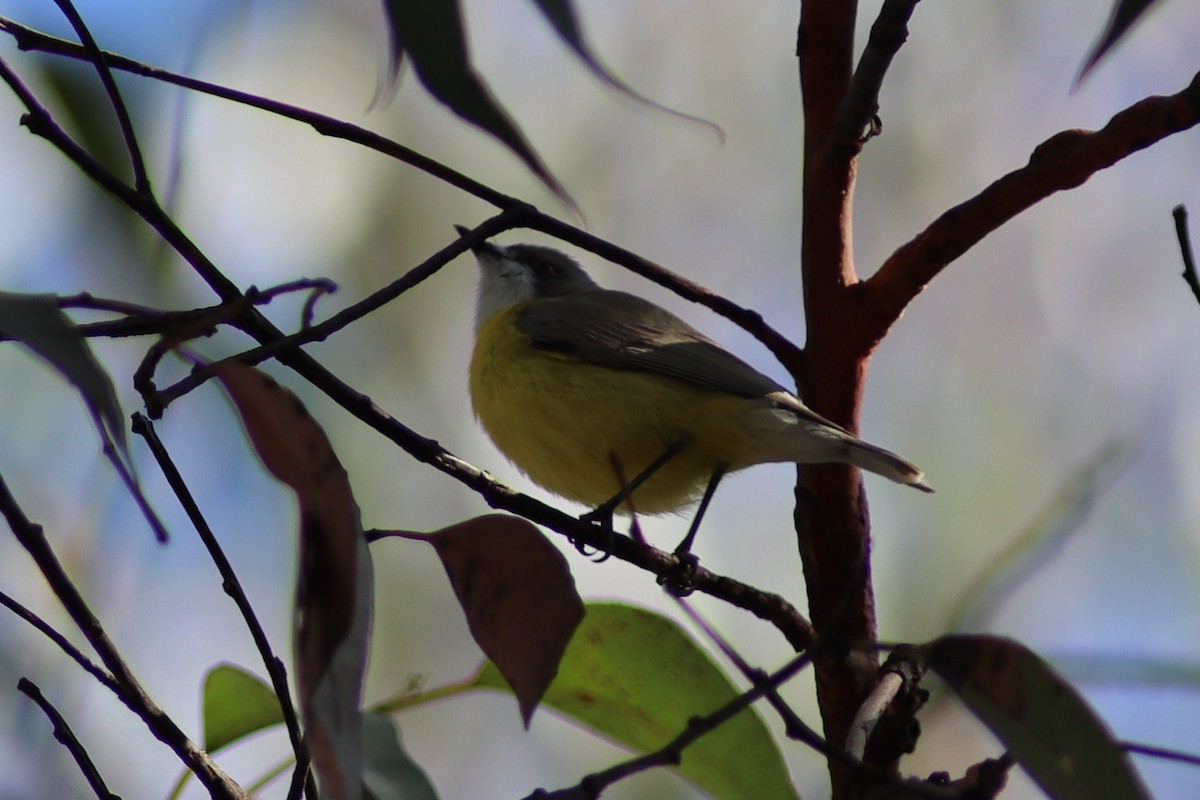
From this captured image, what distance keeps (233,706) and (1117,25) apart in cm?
154

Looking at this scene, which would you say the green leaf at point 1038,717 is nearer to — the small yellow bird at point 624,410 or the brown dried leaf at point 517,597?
the brown dried leaf at point 517,597

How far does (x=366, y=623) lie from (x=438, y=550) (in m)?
0.43

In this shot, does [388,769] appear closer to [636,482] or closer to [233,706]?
[233,706]

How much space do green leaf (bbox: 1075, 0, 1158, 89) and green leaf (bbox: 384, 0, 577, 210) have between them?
1.54 ft

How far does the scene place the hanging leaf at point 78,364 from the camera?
938 millimetres

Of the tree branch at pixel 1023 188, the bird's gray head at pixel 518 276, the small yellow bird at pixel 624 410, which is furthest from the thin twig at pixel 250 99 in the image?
the bird's gray head at pixel 518 276

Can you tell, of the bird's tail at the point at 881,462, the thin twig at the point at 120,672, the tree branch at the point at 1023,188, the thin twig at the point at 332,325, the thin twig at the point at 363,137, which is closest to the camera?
Answer: the thin twig at the point at 332,325

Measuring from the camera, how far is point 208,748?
70.7 inches

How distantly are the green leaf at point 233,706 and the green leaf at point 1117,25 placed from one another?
145 centimetres

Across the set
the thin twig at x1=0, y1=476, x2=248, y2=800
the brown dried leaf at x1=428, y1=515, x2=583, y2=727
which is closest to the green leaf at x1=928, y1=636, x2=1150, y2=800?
the brown dried leaf at x1=428, y1=515, x2=583, y2=727

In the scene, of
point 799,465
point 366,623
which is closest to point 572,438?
point 799,465

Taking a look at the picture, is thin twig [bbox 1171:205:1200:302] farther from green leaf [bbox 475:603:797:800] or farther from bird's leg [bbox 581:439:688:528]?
bird's leg [bbox 581:439:688:528]

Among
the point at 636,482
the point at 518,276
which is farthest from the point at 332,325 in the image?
the point at 518,276

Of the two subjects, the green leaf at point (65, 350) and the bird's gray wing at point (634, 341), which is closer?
the green leaf at point (65, 350)
